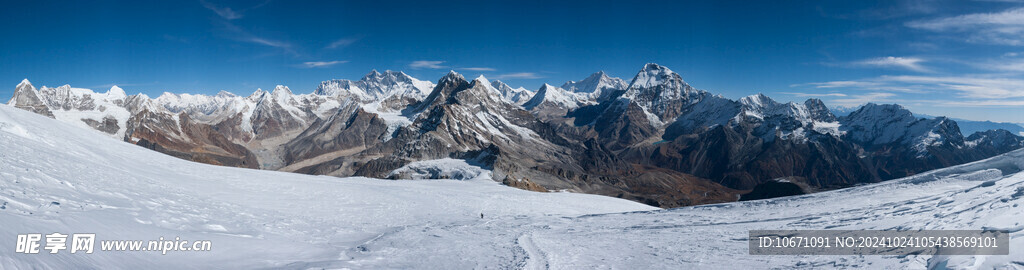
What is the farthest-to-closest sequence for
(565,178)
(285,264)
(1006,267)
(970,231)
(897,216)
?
1. (565,178)
2. (897,216)
3. (285,264)
4. (970,231)
5. (1006,267)

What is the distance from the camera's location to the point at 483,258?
50.6ft

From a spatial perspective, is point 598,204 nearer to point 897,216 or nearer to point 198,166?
point 897,216

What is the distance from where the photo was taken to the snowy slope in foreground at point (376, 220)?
12.2m

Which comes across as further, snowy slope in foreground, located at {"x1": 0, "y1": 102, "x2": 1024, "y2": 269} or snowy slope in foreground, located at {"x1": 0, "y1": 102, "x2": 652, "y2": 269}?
snowy slope in foreground, located at {"x1": 0, "y1": 102, "x2": 1024, "y2": 269}

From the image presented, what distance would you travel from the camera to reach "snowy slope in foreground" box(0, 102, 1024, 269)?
1225 cm

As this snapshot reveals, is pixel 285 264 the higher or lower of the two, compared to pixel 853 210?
lower

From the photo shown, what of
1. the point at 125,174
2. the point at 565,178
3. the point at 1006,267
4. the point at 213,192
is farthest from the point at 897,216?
the point at 565,178

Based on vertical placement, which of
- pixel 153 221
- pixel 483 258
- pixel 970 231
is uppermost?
pixel 970 231

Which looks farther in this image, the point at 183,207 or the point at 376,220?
the point at 376,220

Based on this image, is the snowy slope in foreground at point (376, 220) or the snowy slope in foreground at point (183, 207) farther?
the snowy slope in foreground at point (376, 220)

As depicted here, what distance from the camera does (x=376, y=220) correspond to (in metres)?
23.6

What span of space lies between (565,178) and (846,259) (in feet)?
584

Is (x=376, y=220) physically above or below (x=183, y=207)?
below

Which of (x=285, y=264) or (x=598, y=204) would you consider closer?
(x=285, y=264)
